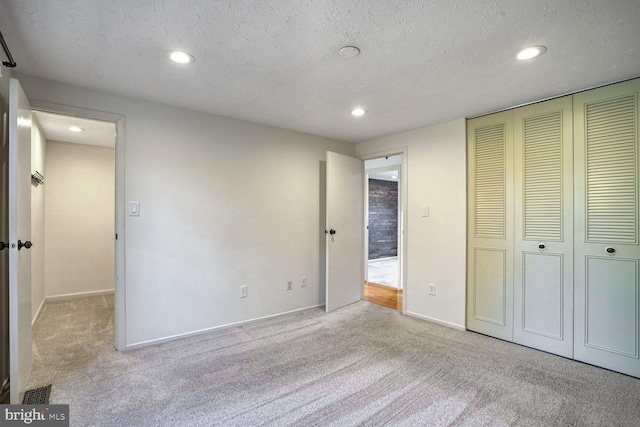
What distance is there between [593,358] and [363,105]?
9.15 feet

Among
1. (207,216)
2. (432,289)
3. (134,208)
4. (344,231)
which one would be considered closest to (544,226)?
(432,289)

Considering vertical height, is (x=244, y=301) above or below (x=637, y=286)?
below

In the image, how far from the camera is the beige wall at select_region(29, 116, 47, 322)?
3258 mm

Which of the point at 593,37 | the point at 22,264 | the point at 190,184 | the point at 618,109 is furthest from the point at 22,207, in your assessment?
the point at 618,109

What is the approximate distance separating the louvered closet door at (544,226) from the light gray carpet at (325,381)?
26 cm

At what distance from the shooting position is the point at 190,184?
2.95m

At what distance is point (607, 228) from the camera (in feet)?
7.73

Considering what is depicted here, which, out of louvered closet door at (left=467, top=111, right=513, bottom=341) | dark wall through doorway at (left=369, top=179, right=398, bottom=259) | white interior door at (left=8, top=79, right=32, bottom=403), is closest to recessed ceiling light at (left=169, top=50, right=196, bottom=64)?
white interior door at (left=8, top=79, right=32, bottom=403)

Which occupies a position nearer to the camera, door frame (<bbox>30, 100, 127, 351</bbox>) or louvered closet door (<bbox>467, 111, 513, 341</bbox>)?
door frame (<bbox>30, 100, 127, 351</bbox>)

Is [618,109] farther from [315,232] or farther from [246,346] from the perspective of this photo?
[246,346]

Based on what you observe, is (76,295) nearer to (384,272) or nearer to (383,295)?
(383,295)

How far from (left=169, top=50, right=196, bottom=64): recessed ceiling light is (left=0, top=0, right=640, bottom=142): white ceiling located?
0.05 meters

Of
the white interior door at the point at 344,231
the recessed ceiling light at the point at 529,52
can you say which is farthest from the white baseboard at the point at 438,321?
the recessed ceiling light at the point at 529,52

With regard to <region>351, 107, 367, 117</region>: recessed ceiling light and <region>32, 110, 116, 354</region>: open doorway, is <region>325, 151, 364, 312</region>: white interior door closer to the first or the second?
<region>351, 107, 367, 117</region>: recessed ceiling light
